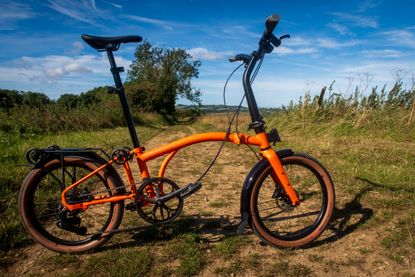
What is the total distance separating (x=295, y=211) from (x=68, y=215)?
263 cm

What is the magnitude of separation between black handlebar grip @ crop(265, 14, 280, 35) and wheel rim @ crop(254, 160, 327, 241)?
1.28 meters

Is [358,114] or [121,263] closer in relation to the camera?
[121,263]

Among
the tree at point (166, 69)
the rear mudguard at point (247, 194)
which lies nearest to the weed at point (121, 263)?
the rear mudguard at point (247, 194)

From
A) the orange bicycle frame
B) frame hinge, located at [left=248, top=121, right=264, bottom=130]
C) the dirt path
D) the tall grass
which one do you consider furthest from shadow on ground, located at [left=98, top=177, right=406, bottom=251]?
the tall grass

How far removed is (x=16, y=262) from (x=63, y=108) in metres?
10.9

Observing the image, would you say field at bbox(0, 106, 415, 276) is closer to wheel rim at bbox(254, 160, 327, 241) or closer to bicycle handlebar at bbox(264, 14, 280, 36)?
wheel rim at bbox(254, 160, 327, 241)

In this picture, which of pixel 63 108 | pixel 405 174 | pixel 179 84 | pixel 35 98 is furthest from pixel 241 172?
pixel 179 84

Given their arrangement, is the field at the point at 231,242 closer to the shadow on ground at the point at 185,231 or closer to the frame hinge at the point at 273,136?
the shadow on ground at the point at 185,231

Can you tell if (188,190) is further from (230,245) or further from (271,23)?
(271,23)

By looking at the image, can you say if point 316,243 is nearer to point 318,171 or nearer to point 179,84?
point 318,171

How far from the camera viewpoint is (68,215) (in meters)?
2.94

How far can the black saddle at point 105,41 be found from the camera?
297 centimetres

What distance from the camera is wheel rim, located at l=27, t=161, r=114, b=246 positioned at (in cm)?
288

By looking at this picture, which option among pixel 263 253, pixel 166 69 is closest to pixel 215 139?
pixel 263 253
